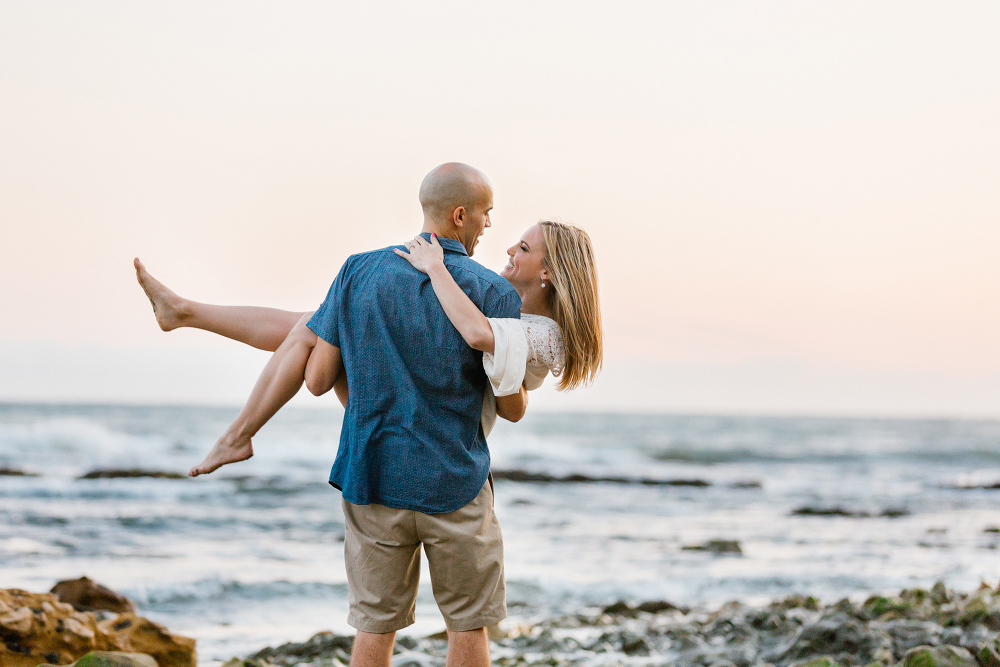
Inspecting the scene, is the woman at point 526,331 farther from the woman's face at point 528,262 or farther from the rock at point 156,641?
the rock at point 156,641

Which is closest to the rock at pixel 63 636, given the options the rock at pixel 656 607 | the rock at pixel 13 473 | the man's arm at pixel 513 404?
the man's arm at pixel 513 404

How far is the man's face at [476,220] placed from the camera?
253 centimetres

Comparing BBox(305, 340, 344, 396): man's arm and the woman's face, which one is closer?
BBox(305, 340, 344, 396): man's arm

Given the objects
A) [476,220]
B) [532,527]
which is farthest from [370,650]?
[532,527]

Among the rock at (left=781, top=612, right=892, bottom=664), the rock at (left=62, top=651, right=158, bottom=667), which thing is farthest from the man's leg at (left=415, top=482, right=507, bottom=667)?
the rock at (left=781, top=612, right=892, bottom=664)

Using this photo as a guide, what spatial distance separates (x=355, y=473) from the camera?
240cm

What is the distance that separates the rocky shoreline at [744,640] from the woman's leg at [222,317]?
71.5 inches

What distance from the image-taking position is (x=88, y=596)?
564 cm

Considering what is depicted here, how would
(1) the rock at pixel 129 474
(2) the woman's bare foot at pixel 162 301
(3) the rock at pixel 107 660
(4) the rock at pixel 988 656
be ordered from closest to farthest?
(2) the woman's bare foot at pixel 162 301 < (3) the rock at pixel 107 660 < (4) the rock at pixel 988 656 < (1) the rock at pixel 129 474

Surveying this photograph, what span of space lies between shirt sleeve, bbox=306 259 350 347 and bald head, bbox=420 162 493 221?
0.96ft

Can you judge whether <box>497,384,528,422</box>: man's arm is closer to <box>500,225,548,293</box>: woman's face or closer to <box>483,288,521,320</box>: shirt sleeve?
<box>483,288,521,320</box>: shirt sleeve

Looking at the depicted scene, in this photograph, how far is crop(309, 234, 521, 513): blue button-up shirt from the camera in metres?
2.33

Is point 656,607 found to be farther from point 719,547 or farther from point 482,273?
point 482,273

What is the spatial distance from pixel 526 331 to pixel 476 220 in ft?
1.28
